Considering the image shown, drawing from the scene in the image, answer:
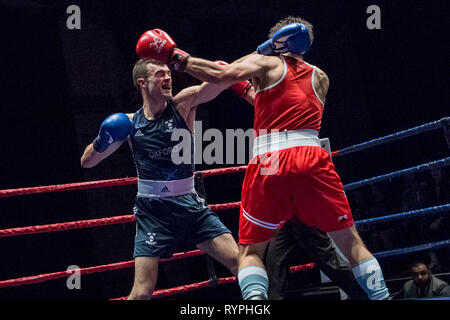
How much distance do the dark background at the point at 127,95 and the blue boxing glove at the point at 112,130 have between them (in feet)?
9.03

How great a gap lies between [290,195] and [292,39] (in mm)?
731

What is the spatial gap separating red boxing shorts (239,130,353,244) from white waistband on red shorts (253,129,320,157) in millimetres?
35

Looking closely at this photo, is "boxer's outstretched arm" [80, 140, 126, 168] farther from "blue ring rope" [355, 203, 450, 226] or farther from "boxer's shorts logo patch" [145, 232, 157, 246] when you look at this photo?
"blue ring rope" [355, 203, 450, 226]

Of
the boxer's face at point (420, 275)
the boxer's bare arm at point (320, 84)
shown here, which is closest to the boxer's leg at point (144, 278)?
the boxer's bare arm at point (320, 84)

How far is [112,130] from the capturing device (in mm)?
2959

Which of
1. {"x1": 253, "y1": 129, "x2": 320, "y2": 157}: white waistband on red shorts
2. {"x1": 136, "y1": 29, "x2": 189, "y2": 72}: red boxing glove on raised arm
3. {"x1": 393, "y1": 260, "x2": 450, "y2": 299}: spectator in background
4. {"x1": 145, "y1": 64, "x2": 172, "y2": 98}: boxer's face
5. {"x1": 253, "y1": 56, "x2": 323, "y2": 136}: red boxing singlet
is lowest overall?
{"x1": 393, "y1": 260, "x2": 450, "y2": 299}: spectator in background

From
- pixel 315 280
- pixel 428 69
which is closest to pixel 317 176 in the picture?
pixel 315 280

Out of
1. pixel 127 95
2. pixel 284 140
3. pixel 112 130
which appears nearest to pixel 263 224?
pixel 284 140

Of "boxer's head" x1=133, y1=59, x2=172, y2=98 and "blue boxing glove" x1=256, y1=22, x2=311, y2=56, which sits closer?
"blue boxing glove" x1=256, y1=22, x2=311, y2=56

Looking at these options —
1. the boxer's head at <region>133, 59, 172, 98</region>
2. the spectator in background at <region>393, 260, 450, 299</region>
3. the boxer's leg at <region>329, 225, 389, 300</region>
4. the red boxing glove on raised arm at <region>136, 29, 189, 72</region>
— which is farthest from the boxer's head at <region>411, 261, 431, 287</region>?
the red boxing glove on raised arm at <region>136, 29, 189, 72</region>

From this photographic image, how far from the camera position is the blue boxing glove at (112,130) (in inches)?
116

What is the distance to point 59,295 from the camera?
5566mm

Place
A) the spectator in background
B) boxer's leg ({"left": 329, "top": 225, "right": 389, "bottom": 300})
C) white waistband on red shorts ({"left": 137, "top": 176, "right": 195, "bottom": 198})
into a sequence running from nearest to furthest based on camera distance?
boxer's leg ({"left": 329, "top": 225, "right": 389, "bottom": 300}) → white waistband on red shorts ({"left": 137, "top": 176, "right": 195, "bottom": 198}) → the spectator in background

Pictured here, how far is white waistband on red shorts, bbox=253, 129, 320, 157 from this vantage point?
2.56 m
